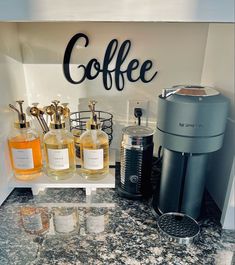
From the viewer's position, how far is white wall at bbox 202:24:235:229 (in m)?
0.62

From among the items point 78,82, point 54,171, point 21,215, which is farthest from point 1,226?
point 78,82

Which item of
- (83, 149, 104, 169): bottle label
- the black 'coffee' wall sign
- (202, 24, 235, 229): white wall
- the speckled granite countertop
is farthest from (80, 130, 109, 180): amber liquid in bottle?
(202, 24, 235, 229): white wall

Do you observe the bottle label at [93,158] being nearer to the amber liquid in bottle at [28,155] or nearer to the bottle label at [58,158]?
the bottle label at [58,158]

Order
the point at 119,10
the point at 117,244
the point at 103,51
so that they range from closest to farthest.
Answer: the point at 119,10 < the point at 117,244 < the point at 103,51

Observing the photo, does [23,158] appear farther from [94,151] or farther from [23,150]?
[94,151]

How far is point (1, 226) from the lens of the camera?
0.64m

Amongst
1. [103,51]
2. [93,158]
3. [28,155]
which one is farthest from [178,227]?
[103,51]

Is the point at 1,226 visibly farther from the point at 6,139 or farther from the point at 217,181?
Answer: the point at 217,181

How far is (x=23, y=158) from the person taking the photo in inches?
28.3

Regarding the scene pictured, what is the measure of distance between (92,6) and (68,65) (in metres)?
0.37

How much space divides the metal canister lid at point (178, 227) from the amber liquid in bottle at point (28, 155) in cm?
40

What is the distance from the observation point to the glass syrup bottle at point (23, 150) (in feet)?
2.34

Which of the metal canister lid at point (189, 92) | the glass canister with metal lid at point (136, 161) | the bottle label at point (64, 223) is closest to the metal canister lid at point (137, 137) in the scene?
the glass canister with metal lid at point (136, 161)

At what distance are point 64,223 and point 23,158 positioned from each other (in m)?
0.22
